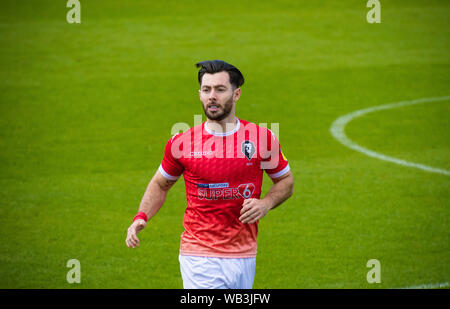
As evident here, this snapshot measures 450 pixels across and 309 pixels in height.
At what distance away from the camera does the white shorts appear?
5.47 meters

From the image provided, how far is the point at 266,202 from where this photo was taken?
539 centimetres

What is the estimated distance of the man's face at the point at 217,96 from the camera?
5340mm

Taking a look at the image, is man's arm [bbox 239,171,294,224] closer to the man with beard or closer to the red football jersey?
the man with beard

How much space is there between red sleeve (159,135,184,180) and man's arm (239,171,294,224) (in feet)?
2.29

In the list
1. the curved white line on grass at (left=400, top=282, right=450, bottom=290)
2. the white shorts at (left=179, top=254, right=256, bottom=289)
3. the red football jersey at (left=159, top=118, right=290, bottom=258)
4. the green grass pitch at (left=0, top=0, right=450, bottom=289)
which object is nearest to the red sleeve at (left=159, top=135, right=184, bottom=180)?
the red football jersey at (left=159, top=118, right=290, bottom=258)

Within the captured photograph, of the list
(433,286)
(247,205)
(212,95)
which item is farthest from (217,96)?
(433,286)

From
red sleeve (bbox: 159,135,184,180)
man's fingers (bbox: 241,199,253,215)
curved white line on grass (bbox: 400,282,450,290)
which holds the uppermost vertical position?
red sleeve (bbox: 159,135,184,180)

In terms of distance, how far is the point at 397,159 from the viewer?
43.3 ft

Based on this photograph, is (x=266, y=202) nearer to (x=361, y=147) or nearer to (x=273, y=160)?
(x=273, y=160)

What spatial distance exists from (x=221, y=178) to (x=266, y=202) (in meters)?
0.40

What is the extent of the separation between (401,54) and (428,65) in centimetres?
131
